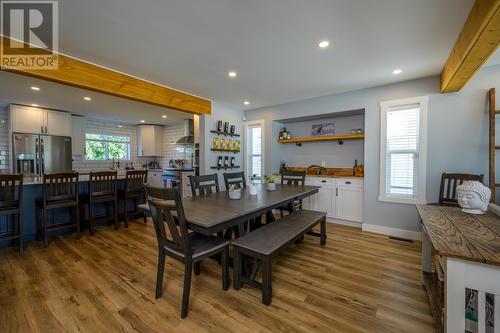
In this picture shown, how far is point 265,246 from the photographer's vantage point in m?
1.85

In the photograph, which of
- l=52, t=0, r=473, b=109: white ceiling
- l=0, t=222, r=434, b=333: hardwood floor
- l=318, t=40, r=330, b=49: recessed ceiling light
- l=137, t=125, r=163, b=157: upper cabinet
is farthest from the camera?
l=137, t=125, r=163, b=157: upper cabinet

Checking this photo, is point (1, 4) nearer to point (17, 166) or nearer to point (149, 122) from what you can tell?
point (17, 166)

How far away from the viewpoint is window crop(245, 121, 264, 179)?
5023 millimetres

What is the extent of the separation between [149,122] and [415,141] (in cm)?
668

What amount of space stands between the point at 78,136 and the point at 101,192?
3103 mm

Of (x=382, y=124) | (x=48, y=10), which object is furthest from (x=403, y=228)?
(x=48, y=10)

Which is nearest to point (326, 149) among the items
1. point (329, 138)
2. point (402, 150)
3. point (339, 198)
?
point (329, 138)

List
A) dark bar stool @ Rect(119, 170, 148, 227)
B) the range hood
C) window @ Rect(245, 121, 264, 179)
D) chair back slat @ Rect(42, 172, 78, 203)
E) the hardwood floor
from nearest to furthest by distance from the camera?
the hardwood floor, chair back slat @ Rect(42, 172, 78, 203), dark bar stool @ Rect(119, 170, 148, 227), window @ Rect(245, 121, 264, 179), the range hood

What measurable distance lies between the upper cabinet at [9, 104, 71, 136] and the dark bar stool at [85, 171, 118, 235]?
268cm

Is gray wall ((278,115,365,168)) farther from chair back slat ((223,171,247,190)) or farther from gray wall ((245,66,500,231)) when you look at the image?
chair back slat ((223,171,247,190))

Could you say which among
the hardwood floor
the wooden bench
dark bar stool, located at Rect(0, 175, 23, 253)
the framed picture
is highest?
the framed picture

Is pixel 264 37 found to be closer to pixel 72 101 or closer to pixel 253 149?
pixel 253 149

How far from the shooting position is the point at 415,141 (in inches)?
127

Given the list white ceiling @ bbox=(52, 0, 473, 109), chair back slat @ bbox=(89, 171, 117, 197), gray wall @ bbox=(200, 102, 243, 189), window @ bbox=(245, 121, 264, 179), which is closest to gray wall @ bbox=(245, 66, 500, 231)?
white ceiling @ bbox=(52, 0, 473, 109)
